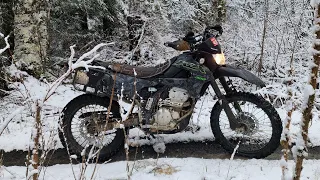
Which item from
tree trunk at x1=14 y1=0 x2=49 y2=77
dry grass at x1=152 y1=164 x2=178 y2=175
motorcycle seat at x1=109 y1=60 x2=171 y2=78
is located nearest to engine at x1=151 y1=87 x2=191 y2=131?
motorcycle seat at x1=109 y1=60 x2=171 y2=78

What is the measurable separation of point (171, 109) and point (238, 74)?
2.87 feet

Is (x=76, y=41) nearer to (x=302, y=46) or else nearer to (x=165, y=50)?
(x=165, y=50)

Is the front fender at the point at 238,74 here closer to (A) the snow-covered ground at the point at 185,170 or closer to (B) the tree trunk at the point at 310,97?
(A) the snow-covered ground at the point at 185,170

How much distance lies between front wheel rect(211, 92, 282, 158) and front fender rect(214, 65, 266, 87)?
19 centimetres

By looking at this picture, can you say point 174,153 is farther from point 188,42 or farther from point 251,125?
point 188,42

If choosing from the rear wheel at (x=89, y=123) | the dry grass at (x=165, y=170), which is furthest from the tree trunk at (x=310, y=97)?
the rear wheel at (x=89, y=123)

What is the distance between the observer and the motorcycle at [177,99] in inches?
170

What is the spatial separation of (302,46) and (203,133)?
6.19 meters

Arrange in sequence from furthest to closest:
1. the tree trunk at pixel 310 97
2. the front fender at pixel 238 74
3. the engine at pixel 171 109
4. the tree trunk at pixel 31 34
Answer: the tree trunk at pixel 31 34
the engine at pixel 171 109
the front fender at pixel 238 74
the tree trunk at pixel 310 97

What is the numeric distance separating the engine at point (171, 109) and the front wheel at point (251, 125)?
1.47 feet

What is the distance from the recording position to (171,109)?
440 cm

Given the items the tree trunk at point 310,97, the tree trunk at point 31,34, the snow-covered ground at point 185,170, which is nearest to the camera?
the tree trunk at point 310,97

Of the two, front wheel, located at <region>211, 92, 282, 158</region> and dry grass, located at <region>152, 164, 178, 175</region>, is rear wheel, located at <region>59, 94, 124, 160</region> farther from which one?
front wheel, located at <region>211, 92, 282, 158</region>

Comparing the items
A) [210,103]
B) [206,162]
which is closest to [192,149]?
[206,162]
